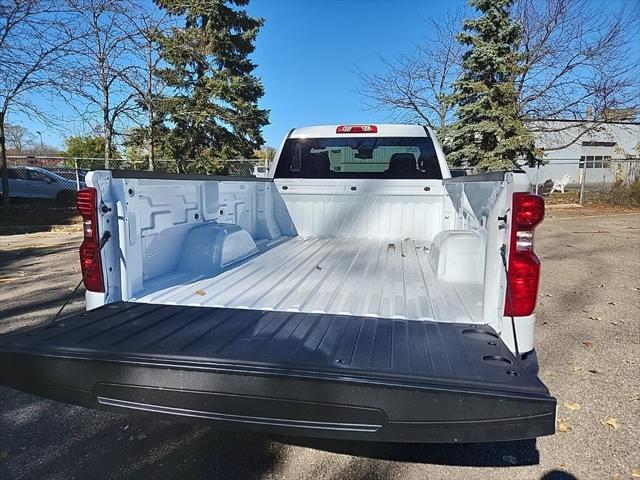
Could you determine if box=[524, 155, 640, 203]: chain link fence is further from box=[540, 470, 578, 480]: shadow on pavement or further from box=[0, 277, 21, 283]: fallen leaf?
box=[0, 277, 21, 283]: fallen leaf

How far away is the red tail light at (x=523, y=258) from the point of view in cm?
189

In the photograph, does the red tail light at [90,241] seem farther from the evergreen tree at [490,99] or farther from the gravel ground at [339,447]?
the evergreen tree at [490,99]

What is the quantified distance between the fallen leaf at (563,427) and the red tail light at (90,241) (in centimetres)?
298

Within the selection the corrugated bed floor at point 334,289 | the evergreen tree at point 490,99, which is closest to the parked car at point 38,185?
the evergreen tree at point 490,99

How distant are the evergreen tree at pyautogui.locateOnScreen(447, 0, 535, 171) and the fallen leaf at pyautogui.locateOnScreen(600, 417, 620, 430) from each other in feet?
43.5

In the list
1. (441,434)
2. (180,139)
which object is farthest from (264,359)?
(180,139)

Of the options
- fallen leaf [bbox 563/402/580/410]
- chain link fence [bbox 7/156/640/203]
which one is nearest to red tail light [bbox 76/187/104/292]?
fallen leaf [bbox 563/402/580/410]

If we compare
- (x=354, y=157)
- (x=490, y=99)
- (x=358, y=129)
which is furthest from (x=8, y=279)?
(x=490, y=99)

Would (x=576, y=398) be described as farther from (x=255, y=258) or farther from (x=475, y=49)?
(x=475, y=49)

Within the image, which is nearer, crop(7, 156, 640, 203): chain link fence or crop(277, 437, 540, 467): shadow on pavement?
crop(277, 437, 540, 467): shadow on pavement

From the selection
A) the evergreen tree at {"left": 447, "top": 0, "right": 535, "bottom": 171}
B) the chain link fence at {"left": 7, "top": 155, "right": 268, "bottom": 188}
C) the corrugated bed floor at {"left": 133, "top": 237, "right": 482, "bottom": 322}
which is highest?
the evergreen tree at {"left": 447, "top": 0, "right": 535, "bottom": 171}

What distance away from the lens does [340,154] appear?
529 centimetres

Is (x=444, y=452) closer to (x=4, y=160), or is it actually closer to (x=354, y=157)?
(x=354, y=157)

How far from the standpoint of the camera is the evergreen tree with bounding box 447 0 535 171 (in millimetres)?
15172
